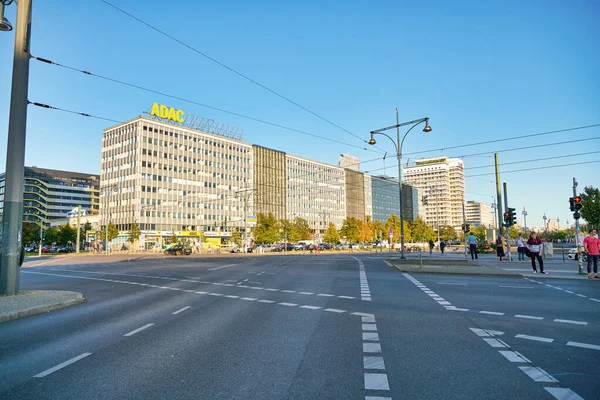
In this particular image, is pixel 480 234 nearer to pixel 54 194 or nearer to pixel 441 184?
pixel 441 184

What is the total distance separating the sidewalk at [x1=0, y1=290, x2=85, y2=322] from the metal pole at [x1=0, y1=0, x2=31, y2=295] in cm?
76

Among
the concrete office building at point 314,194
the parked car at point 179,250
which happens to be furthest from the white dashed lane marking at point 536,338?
the concrete office building at point 314,194

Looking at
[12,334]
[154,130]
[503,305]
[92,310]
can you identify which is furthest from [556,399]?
[154,130]

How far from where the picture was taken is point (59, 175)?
15038 cm

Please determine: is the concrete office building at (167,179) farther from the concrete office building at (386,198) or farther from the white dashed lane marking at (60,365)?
the white dashed lane marking at (60,365)

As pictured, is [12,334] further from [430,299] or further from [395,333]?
[430,299]

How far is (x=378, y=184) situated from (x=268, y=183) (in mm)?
63360

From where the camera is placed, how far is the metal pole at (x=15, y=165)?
11727mm

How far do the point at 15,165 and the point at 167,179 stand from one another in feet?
281

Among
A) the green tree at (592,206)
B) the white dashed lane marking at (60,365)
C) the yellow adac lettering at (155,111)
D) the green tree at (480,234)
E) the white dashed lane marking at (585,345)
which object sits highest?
the yellow adac lettering at (155,111)

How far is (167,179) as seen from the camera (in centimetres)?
9438

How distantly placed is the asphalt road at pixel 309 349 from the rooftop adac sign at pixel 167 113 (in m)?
86.1

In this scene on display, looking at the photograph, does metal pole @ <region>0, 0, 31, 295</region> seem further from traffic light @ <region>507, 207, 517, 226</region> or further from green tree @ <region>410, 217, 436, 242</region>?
green tree @ <region>410, 217, 436, 242</region>

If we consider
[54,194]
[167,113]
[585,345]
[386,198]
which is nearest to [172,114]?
[167,113]
